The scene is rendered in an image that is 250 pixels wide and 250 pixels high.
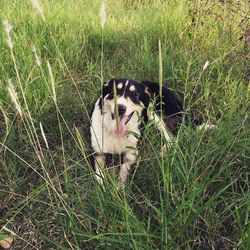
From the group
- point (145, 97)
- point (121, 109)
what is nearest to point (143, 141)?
point (121, 109)

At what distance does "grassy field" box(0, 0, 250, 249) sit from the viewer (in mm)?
1546

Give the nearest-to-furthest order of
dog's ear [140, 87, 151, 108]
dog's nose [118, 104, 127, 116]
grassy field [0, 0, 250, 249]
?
grassy field [0, 0, 250, 249] → dog's nose [118, 104, 127, 116] → dog's ear [140, 87, 151, 108]

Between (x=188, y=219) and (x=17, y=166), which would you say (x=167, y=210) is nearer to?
(x=188, y=219)

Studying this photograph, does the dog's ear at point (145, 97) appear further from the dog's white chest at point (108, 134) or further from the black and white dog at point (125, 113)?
the dog's white chest at point (108, 134)

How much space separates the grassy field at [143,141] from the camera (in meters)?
1.55

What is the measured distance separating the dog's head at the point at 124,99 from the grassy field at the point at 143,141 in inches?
10.9

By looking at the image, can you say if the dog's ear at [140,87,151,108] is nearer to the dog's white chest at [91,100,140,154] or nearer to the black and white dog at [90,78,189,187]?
the black and white dog at [90,78,189,187]

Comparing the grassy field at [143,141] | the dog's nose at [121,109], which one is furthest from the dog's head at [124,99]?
the grassy field at [143,141]

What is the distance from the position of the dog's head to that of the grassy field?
28cm

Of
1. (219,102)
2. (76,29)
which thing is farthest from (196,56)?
(76,29)

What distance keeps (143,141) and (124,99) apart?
82 centimetres

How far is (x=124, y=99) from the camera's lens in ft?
9.80

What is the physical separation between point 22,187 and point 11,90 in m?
1.32

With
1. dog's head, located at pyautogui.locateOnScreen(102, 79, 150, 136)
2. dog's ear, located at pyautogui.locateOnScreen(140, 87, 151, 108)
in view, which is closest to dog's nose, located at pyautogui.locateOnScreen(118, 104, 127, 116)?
dog's head, located at pyautogui.locateOnScreen(102, 79, 150, 136)
